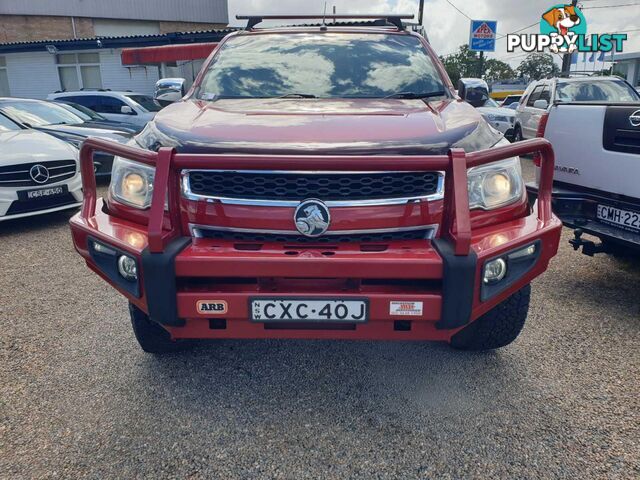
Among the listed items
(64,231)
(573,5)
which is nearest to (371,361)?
(64,231)

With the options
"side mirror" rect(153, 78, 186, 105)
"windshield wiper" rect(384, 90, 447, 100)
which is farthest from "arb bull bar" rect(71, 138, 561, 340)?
"side mirror" rect(153, 78, 186, 105)

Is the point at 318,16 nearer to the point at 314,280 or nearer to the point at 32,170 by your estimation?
the point at 314,280

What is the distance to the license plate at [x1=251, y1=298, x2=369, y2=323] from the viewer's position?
2135mm

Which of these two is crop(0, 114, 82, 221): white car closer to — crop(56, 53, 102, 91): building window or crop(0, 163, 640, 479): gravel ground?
crop(0, 163, 640, 479): gravel ground

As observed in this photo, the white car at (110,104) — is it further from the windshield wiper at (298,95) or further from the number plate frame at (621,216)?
the number plate frame at (621,216)

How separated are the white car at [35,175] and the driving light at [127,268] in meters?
4.45

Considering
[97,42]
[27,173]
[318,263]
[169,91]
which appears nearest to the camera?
[318,263]

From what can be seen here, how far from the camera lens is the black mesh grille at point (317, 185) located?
224cm

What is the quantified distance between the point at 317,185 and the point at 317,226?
177mm

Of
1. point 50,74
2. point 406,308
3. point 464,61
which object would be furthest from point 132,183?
point 464,61

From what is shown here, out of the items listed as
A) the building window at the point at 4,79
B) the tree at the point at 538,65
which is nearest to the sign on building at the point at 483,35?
the building window at the point at 4,79

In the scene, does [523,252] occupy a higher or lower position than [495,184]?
lower

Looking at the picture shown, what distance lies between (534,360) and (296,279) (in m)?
1.63

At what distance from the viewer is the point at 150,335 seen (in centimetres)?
285
